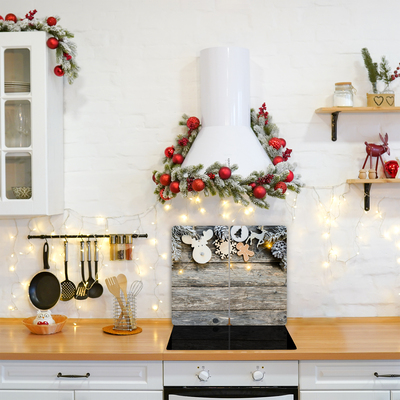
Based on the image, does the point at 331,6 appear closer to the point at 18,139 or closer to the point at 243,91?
the point at 243,91

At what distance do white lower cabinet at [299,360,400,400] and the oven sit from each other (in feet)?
0.18

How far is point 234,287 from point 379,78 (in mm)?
1312

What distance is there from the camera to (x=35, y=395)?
198 cm

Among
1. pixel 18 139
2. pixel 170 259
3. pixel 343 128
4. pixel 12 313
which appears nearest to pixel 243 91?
pixel 343 128

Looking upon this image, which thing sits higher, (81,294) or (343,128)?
(343,128)

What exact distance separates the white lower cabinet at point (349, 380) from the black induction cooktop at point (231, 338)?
0.45 ft

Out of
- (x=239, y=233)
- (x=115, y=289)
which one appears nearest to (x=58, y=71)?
(x=115, y=289)

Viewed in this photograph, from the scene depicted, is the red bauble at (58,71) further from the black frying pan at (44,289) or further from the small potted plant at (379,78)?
the small potted plant at (379,78)

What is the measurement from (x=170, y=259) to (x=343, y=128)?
1.15 metres

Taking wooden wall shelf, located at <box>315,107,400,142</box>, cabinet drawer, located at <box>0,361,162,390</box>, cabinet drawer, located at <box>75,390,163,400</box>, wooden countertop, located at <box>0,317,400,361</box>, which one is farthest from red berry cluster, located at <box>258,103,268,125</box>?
cabinet drawer, located at <box>75,390,163,400</box>

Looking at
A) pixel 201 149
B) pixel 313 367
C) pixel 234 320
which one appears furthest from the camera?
pixel 234 320

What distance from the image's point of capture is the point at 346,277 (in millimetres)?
2402

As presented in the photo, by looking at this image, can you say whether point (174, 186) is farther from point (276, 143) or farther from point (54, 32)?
point (54, 32)

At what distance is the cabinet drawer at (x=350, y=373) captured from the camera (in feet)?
6.39
